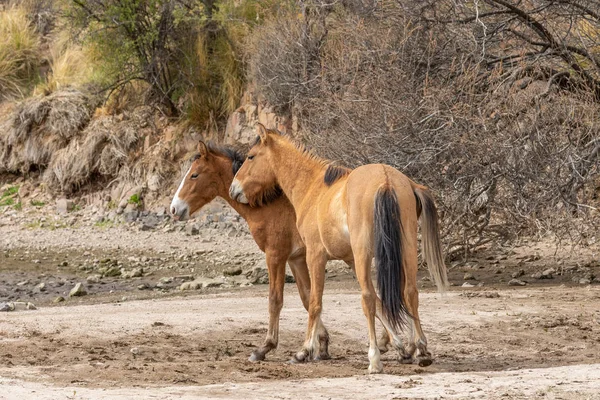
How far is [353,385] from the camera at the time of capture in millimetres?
6852

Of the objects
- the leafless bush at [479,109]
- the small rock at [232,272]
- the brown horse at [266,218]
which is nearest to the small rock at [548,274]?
the leafless bush at [479,109]

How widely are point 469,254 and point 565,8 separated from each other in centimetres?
396

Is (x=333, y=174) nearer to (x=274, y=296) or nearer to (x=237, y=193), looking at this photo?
(x=237, y=193)

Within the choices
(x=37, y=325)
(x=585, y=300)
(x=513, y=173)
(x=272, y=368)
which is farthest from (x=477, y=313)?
(x=37, y=325)

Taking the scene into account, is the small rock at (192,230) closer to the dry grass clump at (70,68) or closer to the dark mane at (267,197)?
the dry grass clump at (70,68)

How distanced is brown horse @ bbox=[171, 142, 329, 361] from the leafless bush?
317 centimetres

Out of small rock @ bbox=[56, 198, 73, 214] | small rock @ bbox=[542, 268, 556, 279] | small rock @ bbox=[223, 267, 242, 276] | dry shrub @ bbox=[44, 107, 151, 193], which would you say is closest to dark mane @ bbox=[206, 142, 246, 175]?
small rock @ bbox=[542, 268, 556, 279]

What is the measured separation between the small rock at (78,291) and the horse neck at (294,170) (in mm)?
6544

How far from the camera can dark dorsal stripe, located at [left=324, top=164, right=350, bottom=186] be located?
8.54 meters

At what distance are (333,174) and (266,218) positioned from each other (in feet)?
2.95

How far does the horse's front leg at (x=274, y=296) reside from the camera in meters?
8.69

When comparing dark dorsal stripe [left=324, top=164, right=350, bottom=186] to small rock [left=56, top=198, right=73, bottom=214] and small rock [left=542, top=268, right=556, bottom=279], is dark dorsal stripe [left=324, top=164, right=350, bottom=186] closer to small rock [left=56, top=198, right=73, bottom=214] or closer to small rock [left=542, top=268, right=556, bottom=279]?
small rock [left=542, top=268, right=556, bottom=279]

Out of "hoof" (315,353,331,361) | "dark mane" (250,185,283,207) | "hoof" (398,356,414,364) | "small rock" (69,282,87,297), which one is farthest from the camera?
"small rock" (69,282,87,297)

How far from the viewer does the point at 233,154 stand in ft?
32.1
